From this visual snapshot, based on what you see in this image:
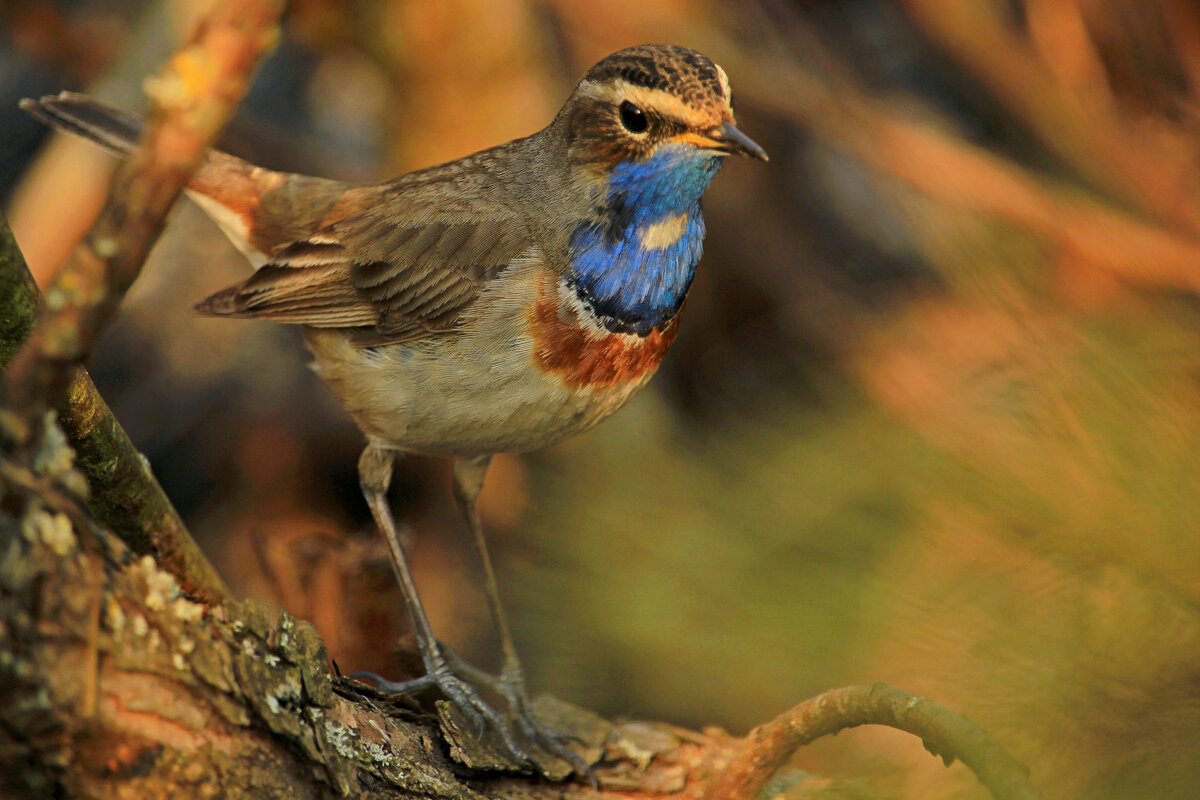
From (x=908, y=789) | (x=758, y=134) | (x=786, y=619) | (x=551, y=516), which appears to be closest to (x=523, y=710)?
(x=551, y=516)

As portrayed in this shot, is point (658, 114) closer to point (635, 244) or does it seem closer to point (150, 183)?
point (635, 244)

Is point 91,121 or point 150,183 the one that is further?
point 91,121

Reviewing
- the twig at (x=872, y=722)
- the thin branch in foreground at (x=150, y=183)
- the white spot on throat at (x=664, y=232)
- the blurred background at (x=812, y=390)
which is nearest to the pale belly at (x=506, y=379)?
the blurred background at (x=812, y=390)

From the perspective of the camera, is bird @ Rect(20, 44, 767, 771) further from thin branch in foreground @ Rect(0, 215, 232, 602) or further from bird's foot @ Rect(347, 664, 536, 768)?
thin branch in foreground @ Rect(0, 215, 232, 602)

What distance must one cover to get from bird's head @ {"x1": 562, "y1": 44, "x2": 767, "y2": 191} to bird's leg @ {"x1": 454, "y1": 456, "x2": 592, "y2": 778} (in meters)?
1.51

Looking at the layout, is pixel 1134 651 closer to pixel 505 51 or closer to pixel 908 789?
pixel 908 789

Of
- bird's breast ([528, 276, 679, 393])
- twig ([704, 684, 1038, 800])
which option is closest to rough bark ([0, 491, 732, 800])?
twig ([704, 684, 1038, 800])

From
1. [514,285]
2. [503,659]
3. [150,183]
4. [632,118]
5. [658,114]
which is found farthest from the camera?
[503,659]

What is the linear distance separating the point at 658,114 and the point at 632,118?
0.44ft

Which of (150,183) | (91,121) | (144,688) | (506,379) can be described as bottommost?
(144,688)

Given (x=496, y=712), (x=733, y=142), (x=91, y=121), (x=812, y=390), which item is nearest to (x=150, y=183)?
(x=733, y=142)

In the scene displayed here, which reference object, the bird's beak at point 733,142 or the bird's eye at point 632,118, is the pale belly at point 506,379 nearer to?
the bird's eye at point 632,118

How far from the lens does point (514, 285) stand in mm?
3711

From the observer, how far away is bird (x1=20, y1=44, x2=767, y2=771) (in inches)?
141
